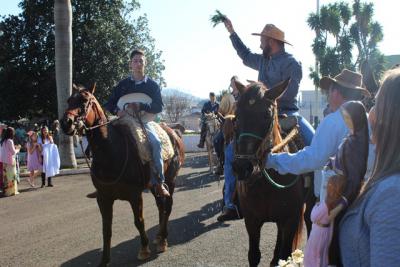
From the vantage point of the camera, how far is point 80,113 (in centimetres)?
534

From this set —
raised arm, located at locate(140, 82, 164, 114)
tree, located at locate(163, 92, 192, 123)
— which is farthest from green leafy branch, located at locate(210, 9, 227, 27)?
tree, located at locate(163, 92, 192, 123)

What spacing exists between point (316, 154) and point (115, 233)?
18.6 ft

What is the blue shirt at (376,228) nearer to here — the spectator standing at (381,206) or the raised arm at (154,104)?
the spectator standing at (381,206)

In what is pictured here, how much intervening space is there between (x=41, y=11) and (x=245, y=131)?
75.9 ft

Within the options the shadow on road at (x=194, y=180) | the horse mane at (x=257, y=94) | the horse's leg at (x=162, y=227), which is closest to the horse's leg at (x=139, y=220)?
the horse's leg at (x=162, y=227)

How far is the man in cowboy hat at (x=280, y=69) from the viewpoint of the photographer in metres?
4.94

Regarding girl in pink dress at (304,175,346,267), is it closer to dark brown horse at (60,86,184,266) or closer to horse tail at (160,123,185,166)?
dark brown horse at (60,86,184,266)

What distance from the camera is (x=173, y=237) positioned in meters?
7.48

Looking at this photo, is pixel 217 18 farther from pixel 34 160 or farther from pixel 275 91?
pixel 34 160

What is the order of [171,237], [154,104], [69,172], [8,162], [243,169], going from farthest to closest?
[69,172] < [8,162] < [171,237] < [154,104] < [243,169]

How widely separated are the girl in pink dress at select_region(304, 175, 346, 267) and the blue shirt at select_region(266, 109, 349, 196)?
0.82 meters

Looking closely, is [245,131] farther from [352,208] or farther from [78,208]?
[78,208]

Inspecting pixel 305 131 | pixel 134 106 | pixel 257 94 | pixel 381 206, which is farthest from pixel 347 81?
pixel 134 106

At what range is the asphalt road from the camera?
6.29 metres
